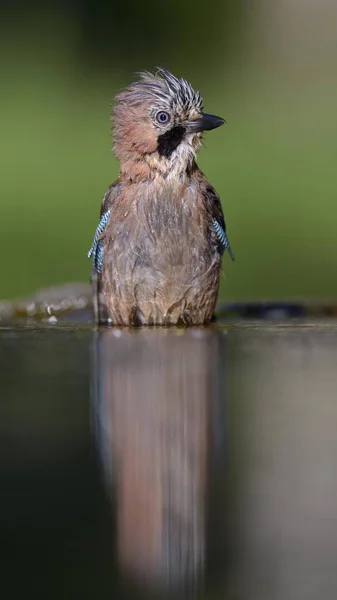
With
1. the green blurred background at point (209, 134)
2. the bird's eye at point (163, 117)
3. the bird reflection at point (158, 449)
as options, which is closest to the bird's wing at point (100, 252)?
the bird's eye at point (163, 117)

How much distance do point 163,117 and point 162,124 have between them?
0.03 m

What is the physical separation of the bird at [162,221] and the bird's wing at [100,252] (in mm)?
12

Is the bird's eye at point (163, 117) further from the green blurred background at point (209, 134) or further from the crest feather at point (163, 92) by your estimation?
the green blurred background at point (209, 134)

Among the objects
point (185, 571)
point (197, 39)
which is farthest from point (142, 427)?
point (197, 39)

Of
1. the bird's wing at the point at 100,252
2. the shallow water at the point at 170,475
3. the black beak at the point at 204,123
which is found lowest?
the shallow water at the point at 170,475

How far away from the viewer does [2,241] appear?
11852 mm

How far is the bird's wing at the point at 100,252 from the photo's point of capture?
635 centimetres

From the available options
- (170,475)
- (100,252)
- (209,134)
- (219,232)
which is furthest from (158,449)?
(209,134)

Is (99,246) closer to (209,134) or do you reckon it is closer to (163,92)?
(163,92)

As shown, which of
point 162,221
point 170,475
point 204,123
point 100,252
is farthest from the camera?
point 100,252

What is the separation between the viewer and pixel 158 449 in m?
3.23

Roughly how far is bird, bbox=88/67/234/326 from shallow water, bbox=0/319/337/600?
54.1 inches

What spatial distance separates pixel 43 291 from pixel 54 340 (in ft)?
7.40

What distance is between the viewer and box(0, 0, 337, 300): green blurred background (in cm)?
1131
